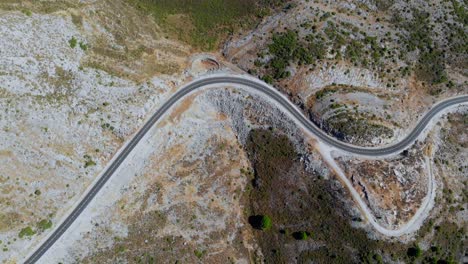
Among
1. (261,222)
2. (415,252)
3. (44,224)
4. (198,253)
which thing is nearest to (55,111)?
(44,224)

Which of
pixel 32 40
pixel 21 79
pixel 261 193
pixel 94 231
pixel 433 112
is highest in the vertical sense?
pixel 32 40

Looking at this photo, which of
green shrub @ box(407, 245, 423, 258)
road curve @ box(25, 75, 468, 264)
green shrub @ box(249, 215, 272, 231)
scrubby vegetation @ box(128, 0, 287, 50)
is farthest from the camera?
scrubby vegetation @ box(128, 0, 287, 50)

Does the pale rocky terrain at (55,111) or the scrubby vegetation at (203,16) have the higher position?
the scrubby vegetation at (203,16)

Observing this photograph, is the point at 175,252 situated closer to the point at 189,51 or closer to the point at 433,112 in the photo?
the point at 189,51

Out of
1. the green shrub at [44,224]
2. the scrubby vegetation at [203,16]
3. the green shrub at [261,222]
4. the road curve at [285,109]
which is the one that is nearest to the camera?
the green shrub at [44,224]

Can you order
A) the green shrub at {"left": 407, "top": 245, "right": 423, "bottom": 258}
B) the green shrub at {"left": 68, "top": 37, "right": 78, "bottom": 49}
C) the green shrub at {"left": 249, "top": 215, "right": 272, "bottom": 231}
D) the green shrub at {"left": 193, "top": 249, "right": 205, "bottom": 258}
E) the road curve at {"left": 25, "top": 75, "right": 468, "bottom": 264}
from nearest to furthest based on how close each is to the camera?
1. the green shrub at {"left": 68, "top": 37, "right": 78, "bottom": 49}
2. the green shrub at {"left": 407, "top": 245, "right": 423, "bottom": 258}
3. the green shrub at {"left": 193, "top": 249, "right": 205, "bottom": 258}
4. the road curve at {"left": 25, "top": 75, "right": 468, "bottom": 264}
5. the green shrub at {"left": 249, "top": 215, "right": 272, "bottom": 231}

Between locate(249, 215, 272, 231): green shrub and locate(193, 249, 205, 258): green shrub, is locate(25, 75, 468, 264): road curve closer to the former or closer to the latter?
locate(249, 215, 272, 231): green shrub

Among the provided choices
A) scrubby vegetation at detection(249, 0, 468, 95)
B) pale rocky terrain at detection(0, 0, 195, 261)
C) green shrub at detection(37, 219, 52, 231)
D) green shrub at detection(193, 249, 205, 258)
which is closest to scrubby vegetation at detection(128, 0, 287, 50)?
scrubby vegetation at detection(249, 0, 468, 95)

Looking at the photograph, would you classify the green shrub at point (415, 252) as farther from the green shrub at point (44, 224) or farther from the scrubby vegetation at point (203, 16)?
the green shrub at point (44, 224)

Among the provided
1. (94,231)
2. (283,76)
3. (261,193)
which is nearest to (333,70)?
A: (283,76)

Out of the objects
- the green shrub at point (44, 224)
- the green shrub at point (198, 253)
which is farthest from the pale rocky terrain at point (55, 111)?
the green shrub at point (198, 253)

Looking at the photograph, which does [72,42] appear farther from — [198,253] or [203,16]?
[198,253]
